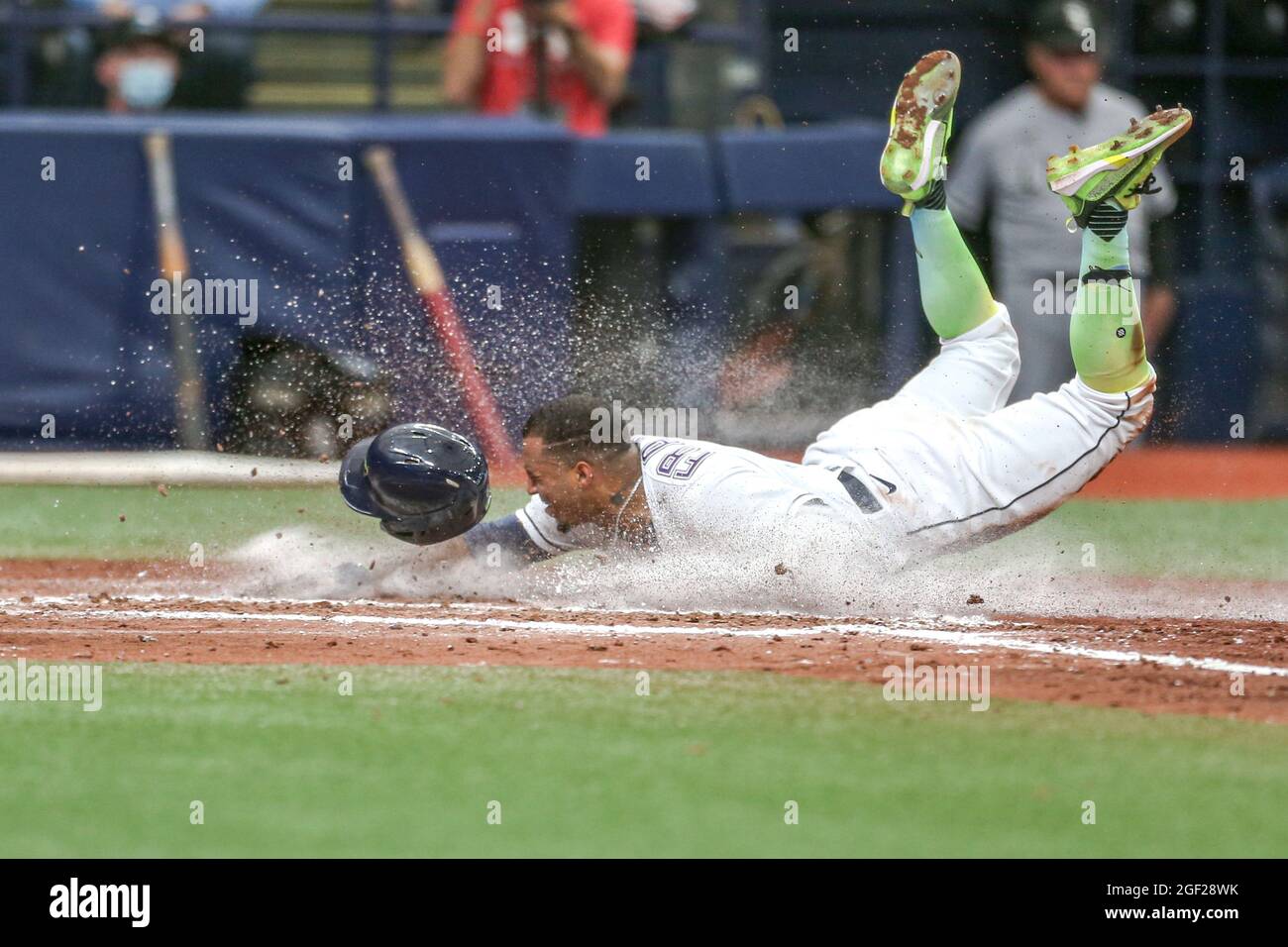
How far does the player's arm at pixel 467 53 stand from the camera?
12.3 m

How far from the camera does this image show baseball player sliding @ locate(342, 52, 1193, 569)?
248 inches

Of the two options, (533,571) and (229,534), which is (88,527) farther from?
(533,571)

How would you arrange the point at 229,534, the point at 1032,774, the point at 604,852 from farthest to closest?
1. the point at 229,534
2. the point at 1032,774
3. the point at 604,852

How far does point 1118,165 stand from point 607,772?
330 centimetres

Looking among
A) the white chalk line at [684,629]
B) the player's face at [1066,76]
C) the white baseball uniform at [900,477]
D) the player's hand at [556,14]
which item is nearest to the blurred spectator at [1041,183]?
the player's face at [1066,76]

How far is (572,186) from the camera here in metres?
12.0

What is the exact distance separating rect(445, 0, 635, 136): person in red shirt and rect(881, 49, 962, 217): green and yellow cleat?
5.62m

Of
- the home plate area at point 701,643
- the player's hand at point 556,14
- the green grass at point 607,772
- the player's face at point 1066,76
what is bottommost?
the green grass at point 607,772

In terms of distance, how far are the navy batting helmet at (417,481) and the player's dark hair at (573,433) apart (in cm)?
36

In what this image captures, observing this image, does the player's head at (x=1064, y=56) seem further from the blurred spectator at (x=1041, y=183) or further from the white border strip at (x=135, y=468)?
the white border strip at (x=135, y=468)

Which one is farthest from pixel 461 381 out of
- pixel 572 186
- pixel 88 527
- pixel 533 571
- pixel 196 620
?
pixel 196 620

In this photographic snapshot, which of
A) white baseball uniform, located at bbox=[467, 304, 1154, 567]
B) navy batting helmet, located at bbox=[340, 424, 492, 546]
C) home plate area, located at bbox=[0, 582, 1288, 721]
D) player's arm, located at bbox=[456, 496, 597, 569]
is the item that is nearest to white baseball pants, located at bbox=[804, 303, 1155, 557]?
white baseball uniform, located at bbox=[467, 304, 1154, 567]

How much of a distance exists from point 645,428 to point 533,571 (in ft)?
7.58

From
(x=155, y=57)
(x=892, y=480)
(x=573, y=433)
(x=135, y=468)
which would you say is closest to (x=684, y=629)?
(x=573, y=433)
